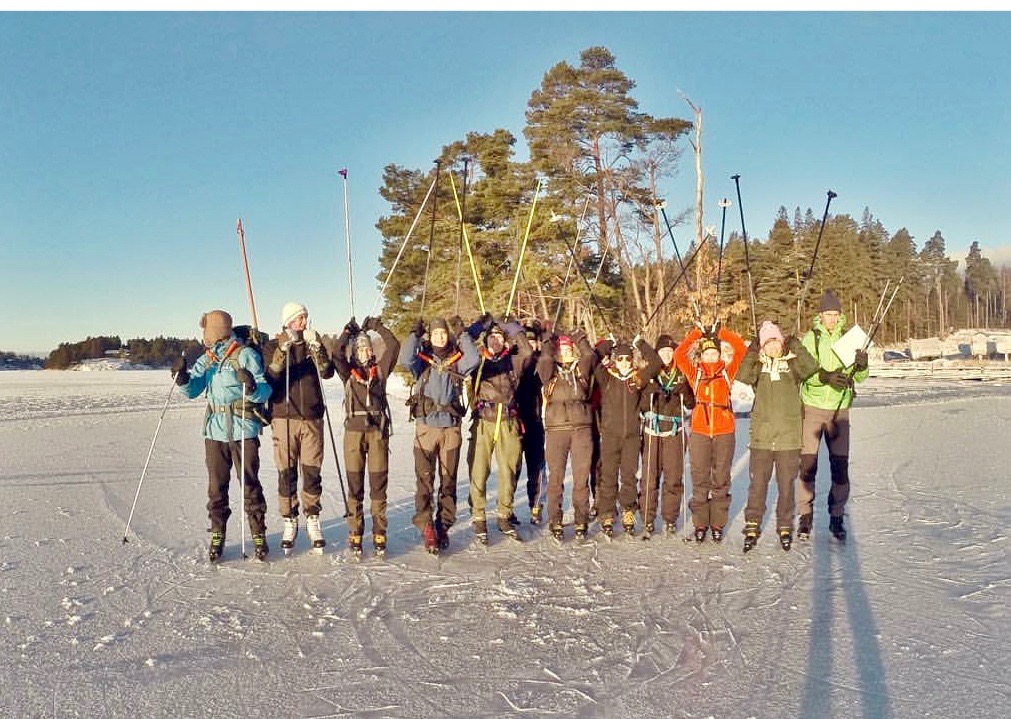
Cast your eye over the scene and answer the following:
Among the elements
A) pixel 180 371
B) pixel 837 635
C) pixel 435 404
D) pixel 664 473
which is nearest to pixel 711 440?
pixel 664 473

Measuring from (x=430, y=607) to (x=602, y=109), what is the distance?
2128 cm

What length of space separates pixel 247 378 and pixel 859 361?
17.1 ft

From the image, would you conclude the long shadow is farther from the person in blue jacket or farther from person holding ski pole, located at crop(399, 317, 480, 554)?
the person in blue jacket

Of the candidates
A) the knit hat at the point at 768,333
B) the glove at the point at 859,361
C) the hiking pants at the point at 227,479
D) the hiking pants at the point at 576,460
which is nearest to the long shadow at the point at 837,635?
the glove at the point at 859,361

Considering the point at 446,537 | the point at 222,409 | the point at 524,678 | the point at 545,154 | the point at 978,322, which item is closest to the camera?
the point at 524,678

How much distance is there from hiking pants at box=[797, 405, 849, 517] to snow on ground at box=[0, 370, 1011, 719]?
14.3 inches

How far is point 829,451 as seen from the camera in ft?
20.8

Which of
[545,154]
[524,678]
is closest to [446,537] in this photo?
[524,678]

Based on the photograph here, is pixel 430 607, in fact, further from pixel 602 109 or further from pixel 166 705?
pixel 602 109

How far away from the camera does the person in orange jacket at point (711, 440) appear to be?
617 centimetres

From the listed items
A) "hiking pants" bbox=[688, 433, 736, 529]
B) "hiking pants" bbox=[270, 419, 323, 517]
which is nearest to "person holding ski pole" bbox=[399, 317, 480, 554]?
"hiking pants" bbox=[270, 419, 323, 517]

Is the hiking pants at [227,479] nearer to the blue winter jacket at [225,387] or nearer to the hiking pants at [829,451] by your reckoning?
the blue winter jacket at [225,387]

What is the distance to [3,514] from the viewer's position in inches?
295

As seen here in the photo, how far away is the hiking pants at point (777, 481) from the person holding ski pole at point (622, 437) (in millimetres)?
A: 1025
